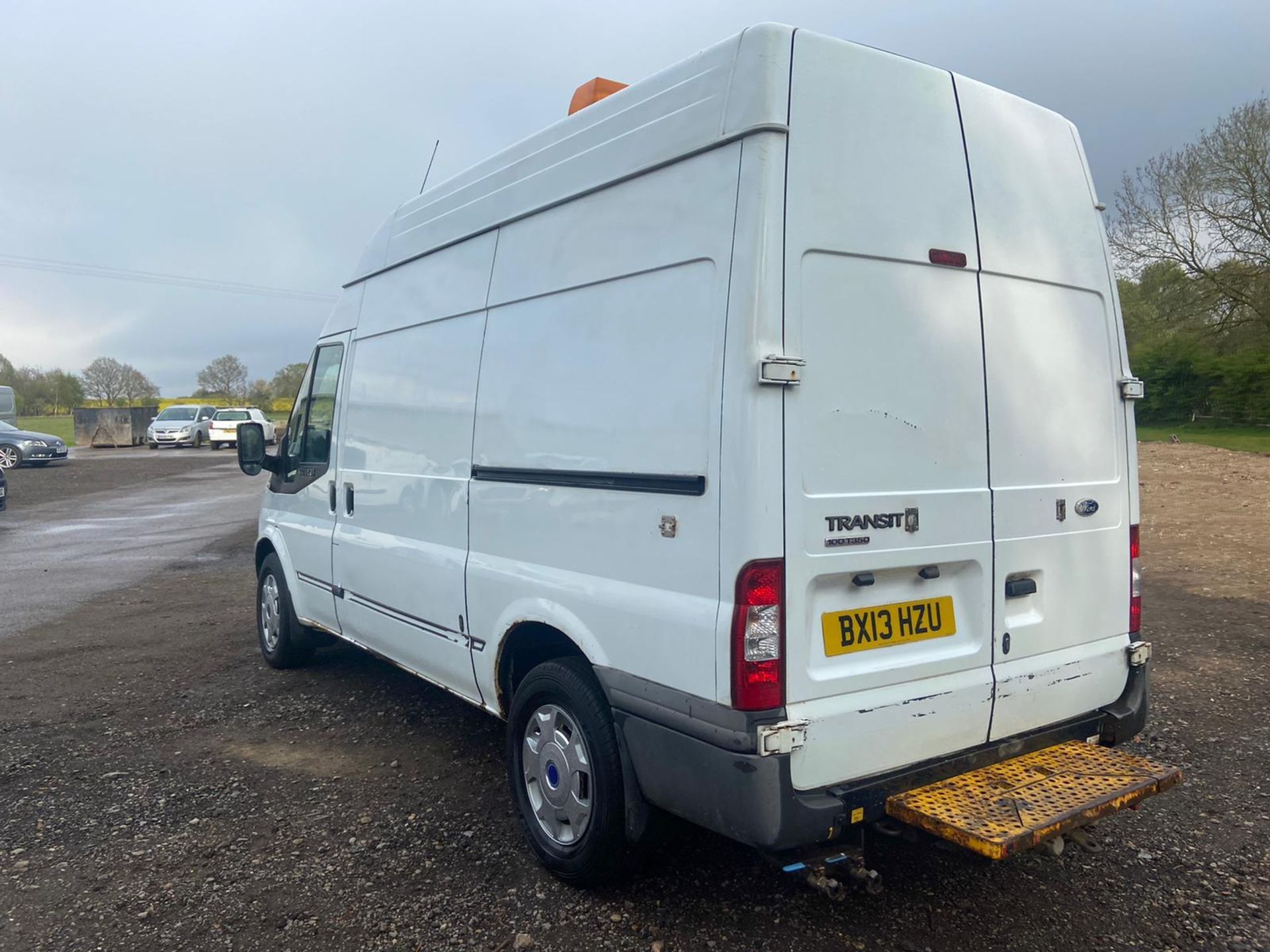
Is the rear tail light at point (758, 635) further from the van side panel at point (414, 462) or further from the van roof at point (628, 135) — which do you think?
the van side panel at point (414, 462)

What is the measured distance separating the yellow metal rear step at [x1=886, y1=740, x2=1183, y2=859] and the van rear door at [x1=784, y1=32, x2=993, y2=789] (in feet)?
0.44

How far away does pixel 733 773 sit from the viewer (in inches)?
109

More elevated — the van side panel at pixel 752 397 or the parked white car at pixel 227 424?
the parked white car at pixel 227 424

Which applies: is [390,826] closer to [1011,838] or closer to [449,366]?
[449,366]

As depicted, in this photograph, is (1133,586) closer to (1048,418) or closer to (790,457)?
(1048,418)

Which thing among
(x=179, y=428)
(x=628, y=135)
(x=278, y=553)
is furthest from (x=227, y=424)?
(x=628, y=135)

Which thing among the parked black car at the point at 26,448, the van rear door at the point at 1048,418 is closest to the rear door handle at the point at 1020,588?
the van rear door at the point at 1048,418

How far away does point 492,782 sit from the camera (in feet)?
14.8

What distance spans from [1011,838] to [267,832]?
3.01 m

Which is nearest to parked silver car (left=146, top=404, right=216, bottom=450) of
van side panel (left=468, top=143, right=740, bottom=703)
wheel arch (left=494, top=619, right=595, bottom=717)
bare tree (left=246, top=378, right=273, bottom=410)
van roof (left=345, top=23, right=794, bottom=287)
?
bare tree (left=246, top=378, right=273, bottom=410)

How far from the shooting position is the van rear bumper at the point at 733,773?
2.74m

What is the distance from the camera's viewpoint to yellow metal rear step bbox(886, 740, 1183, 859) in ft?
9.14

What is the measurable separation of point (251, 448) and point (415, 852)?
3.06m

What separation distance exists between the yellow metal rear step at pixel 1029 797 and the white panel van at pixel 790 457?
39mm
